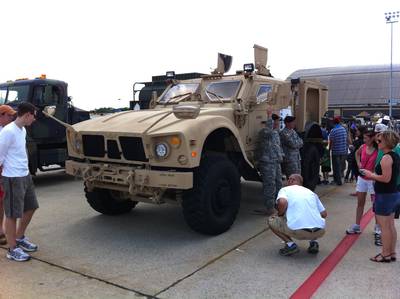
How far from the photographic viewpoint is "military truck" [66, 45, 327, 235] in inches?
194

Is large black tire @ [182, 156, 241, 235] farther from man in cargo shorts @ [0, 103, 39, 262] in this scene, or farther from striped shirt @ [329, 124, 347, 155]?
striped shirt @ [329, 124, 347, 155]

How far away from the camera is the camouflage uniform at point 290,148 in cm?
702

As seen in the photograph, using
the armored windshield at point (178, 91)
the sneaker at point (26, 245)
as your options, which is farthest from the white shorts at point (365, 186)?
the sneaker at point (26, 245)

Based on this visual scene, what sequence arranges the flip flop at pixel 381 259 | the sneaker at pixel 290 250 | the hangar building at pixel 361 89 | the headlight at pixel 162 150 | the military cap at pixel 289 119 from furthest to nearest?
the hangar building at pixel 361 89 → the military cap at pixel 289 119 → the headlight at pixel 162 150 → the sneaker at pixel 290 250 → the flip flop at pixel 381 259

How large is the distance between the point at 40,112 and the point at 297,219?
271 inches

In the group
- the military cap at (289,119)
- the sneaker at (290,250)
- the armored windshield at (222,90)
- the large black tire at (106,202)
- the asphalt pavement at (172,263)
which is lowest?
the asphalt pavement at (172,263)

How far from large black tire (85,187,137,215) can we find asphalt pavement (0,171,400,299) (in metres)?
0.14

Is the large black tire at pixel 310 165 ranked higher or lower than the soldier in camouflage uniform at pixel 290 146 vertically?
lower

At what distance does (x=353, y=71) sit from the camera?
71000mm

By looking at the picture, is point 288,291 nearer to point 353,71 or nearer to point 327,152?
point 327,152

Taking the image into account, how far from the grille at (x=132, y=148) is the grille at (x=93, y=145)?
15.2 inches

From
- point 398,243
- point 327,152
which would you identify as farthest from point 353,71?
point 398,243

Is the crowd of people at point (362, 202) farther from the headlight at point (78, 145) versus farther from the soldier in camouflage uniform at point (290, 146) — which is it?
the headlight at point (78, 145)

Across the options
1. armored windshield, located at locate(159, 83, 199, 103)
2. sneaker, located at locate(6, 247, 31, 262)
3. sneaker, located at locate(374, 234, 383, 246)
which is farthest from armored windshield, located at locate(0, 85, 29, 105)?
sneaker, located at locate(374, 234, 383, 246)
